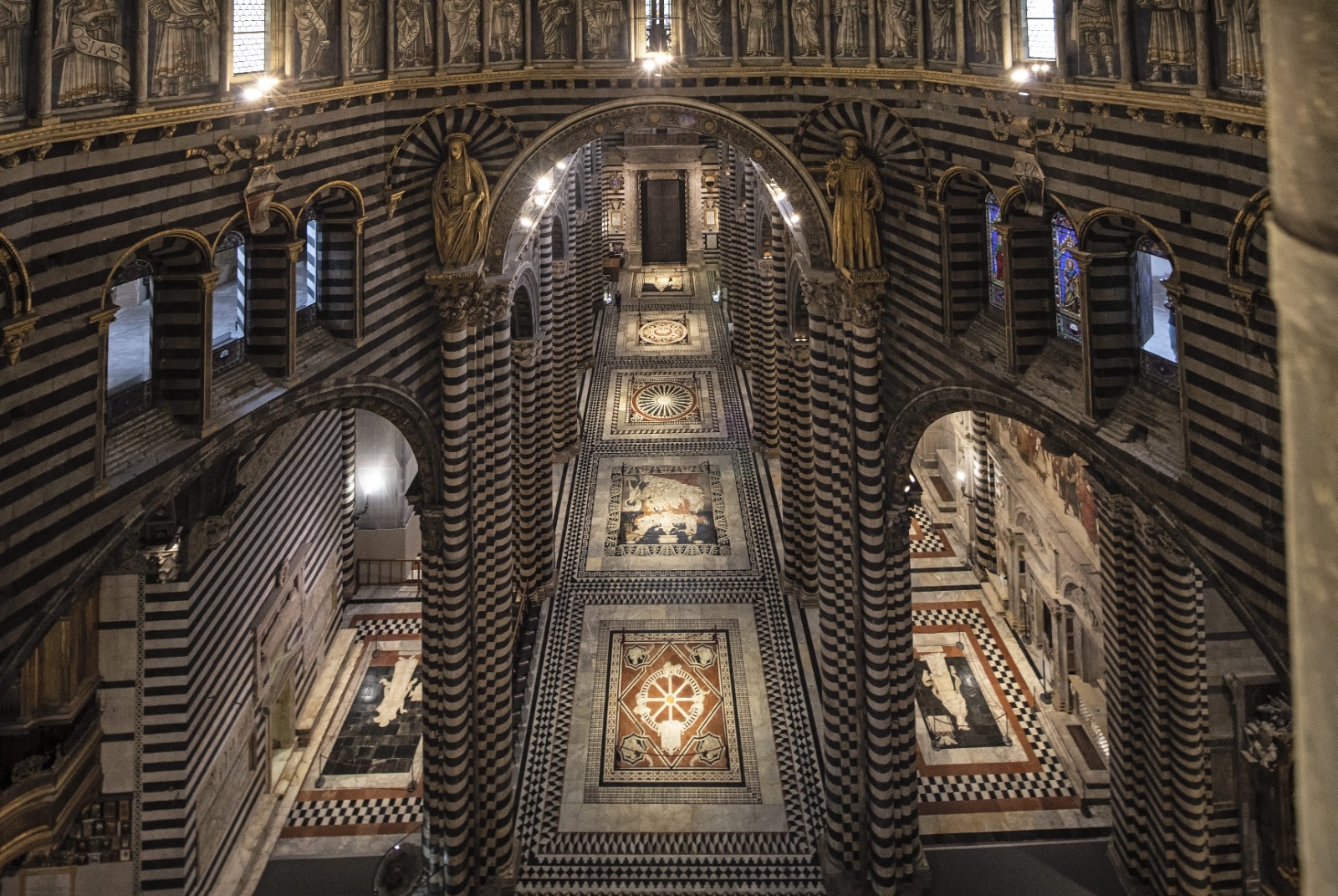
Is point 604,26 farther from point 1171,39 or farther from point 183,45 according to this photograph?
point 1171,39

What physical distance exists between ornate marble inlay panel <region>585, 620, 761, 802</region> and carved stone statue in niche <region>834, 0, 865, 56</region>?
10.2 meters

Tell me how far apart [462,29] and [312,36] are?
2.28 m

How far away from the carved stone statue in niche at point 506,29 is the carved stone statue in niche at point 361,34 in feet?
5.16

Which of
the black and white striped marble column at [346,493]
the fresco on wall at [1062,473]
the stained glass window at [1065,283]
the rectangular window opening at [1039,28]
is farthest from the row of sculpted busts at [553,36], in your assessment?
the black and white striped marble column at [346,493]

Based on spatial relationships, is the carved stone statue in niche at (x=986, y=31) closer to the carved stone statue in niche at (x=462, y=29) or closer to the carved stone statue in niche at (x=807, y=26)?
the carved stone statue in niche at (x=807, y=26)

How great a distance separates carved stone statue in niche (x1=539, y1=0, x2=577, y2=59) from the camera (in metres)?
12.5

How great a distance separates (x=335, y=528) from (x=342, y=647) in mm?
2291

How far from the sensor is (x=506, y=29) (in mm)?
12461

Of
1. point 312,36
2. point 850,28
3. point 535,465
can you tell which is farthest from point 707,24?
point 535,465

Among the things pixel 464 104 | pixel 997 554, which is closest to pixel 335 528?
pixel 464 104

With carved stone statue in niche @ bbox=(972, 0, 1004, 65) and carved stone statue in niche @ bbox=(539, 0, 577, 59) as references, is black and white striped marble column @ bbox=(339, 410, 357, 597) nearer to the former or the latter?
carved stone statue in niche @ bbox=(539, 0, 577, 59)

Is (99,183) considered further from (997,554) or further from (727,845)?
(997,554)

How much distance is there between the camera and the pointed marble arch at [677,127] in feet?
41.2

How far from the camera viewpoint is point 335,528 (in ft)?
62.1
